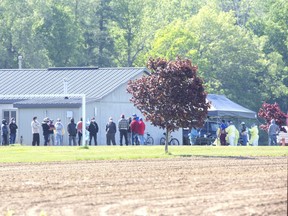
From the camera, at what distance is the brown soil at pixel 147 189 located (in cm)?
1941

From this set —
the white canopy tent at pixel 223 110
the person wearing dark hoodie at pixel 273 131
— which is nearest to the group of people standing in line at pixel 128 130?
the person wearing dark hoodie at pixel 273 131

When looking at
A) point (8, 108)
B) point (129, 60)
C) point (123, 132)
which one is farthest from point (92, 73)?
point (129, 60)

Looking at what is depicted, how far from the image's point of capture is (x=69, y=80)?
66.6 metres

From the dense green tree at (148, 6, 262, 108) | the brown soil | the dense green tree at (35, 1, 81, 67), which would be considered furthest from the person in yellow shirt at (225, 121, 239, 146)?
the dense green tree at (35, 1, 81, 67)

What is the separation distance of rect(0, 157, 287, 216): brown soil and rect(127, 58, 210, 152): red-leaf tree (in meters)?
8.43

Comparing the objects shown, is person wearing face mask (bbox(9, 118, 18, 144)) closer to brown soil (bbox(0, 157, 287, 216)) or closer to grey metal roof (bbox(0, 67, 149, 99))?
grey metal roof (bbox(0, 67, 149, 99))

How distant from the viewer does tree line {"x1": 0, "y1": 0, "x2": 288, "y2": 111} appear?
94.5 m

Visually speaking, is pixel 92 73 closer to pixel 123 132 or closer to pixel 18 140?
pixel 18 140

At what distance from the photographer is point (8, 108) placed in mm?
63938

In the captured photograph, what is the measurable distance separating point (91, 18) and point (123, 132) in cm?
4989

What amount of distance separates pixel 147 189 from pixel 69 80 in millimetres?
43725

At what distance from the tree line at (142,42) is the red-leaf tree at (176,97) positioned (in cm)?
4988

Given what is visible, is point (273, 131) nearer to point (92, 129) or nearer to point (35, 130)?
point (92, 129)

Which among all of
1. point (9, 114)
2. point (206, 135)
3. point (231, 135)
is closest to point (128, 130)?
point (231, 135)
